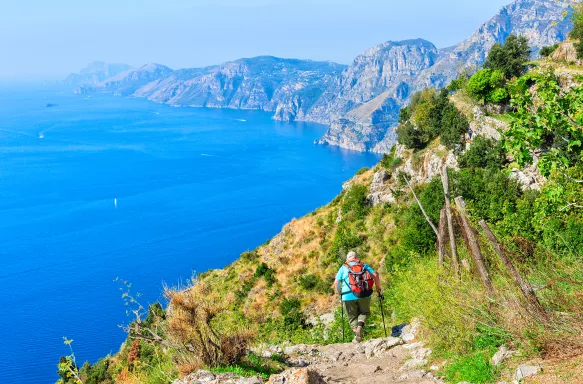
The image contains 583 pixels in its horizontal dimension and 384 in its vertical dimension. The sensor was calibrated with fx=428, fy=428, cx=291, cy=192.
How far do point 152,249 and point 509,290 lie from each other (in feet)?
269

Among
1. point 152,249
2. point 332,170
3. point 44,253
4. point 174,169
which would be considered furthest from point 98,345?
point 332,170

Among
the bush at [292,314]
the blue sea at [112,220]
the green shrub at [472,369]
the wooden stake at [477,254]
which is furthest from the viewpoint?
the blue sea at [112,220]

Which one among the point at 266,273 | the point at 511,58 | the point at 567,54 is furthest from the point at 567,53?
the point at 266,273

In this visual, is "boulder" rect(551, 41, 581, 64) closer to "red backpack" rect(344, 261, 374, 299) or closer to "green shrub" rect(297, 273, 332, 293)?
"green shrub" rect(297, 273, 332, 293)

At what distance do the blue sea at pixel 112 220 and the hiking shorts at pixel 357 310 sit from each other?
12100 millimetres

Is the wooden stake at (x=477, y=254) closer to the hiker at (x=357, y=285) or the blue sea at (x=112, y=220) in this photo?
the hiker at (x=357, y=285)

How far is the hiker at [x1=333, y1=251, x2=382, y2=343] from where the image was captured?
9586 millimetres

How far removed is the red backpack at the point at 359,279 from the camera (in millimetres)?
9562

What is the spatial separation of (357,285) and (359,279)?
14cm

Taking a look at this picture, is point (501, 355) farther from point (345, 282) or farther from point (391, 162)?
point (391, 162)

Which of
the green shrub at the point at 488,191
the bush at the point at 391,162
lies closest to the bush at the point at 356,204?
the bush at the point at 391,162

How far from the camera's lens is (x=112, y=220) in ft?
313

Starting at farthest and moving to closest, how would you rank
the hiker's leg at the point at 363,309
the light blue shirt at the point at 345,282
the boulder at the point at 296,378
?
the hiker's leg at the point at 363,309 → the light blue shirt at the point at 345,282 → the boulder at the point at 296,378

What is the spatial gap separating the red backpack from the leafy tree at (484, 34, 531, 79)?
815 inches
